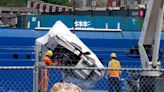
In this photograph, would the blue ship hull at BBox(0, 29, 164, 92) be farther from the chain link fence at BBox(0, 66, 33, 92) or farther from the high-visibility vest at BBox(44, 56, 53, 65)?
the high-visibility vest at BBox(44, 56, 53, 65)

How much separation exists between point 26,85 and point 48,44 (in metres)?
1.42

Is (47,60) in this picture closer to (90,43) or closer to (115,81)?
(115,81)

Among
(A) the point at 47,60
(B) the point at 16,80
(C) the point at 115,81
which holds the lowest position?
(B) the point at 16,80

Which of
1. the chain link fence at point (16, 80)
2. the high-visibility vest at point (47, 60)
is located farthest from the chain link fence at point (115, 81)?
the chain link fence at point (16, 80)

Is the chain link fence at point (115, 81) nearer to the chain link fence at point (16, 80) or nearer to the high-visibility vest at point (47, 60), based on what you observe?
A: the high-visibility vest at point (47, 60)

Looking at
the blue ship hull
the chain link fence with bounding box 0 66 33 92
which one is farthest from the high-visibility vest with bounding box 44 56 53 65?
the blue ship hull

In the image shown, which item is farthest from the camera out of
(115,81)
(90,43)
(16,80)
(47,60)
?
(90,43)

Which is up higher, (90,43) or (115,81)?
(90,43)

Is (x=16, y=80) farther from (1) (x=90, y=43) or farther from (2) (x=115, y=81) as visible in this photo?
(1) (x=90, y=43)

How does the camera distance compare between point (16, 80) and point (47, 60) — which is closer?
point (47, 60)

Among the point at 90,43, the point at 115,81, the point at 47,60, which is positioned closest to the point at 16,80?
the point at 47,60

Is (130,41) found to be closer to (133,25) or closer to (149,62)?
(149,62)

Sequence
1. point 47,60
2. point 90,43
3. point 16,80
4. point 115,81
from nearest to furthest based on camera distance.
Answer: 1. point 47,60
2. point 115,81
3. point 16,80
4. point 90,43

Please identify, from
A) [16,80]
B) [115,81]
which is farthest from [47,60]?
[115,81]
